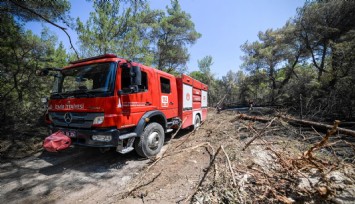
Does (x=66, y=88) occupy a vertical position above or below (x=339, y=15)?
below

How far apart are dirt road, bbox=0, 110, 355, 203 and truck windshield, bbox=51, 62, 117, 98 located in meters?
1.73

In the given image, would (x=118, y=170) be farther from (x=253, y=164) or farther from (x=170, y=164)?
(x=253, y=164)

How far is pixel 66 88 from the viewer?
4594mm

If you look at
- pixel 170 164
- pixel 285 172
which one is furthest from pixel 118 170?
pixel 285 172

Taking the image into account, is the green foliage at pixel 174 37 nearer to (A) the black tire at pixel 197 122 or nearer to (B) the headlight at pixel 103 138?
(A) the black tire at pixel 197 122

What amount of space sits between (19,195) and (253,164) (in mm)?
4226

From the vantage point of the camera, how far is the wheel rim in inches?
179

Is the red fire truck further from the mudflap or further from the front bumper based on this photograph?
the mudflap

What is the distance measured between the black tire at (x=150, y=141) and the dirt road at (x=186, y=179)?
265mm

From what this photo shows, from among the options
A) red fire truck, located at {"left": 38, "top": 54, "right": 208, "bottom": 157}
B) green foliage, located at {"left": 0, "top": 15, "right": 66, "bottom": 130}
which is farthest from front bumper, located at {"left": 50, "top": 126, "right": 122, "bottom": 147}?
green foliage, located at {"left": 0, "top": 15, "right": 66, "bottom": 130}

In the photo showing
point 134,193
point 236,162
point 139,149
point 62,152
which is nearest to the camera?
point 134,193

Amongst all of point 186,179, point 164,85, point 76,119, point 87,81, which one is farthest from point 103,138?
point 164,85

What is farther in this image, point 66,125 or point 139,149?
point 139,149

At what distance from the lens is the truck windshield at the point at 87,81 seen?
3740 mm
